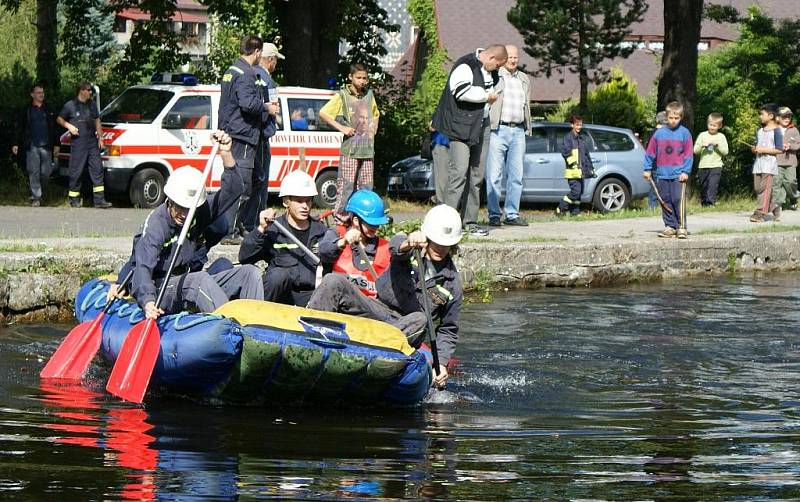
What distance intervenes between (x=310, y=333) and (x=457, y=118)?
272 inches

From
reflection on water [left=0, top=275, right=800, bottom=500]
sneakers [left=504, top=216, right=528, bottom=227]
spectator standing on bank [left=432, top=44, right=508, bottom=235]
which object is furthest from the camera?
sneakers [left=504, top=216, right=528, bottom=227]

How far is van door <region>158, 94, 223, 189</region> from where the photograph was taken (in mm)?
19844

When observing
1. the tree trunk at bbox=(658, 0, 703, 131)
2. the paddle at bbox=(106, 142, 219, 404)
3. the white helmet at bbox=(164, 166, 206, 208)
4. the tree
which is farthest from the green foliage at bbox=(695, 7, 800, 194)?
the paddle at bbox=(106, 142, 219, 404)

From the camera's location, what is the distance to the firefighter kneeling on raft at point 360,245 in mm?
9766

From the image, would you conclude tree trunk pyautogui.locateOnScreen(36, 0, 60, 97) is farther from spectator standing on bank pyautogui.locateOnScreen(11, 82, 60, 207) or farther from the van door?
the van door

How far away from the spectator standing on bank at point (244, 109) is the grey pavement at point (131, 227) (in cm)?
86

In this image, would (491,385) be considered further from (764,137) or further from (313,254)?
(764,137)

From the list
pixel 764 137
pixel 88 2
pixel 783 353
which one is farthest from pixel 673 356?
pixel 88 2

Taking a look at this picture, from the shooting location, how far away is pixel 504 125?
17.0m

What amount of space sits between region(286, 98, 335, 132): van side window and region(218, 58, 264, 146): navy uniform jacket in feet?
23.1

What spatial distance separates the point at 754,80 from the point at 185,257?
2100cm

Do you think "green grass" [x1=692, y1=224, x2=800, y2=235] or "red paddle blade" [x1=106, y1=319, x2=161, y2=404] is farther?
"green grass" [x1=692, y1=224, x2=800, y2=235]

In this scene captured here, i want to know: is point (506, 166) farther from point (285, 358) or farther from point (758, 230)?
point (285, 358)

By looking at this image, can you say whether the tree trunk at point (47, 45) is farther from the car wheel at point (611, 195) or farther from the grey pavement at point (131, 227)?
the car wheel at point (611, 195)
